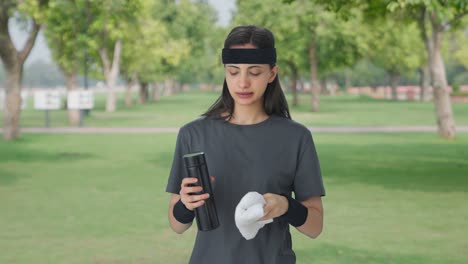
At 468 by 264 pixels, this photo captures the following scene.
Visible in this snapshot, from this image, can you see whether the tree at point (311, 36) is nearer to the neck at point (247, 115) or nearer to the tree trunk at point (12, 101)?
the tree trunk at point (12, 101)

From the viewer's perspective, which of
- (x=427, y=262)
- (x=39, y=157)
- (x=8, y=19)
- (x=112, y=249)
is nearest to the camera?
(x=427, y=262)

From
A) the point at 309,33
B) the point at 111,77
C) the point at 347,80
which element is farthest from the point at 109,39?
the point at 347,80

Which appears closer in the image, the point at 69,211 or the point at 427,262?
the point at 427,262

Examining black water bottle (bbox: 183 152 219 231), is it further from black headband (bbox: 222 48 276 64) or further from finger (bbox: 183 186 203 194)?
black headband (bbox: 222 48 276 64)

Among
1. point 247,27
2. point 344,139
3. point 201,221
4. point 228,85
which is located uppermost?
point 247,27

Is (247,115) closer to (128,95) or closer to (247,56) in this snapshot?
(247,56)

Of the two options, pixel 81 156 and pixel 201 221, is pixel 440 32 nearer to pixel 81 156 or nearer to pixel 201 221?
pixel 81 156

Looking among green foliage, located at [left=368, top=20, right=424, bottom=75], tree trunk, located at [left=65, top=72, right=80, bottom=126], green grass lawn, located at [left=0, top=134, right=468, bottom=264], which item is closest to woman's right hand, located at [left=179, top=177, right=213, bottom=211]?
green grass lawn, located at [left=0, top=134, right=468, bottom=264]

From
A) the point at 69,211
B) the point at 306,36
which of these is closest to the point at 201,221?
the point at 69,211

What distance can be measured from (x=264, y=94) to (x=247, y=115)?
13cm

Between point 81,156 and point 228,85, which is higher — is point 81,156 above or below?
below

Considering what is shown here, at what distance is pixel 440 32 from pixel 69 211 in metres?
16.3

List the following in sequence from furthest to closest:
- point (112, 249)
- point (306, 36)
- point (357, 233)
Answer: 1. point (306, 36)
2. point (357, 233)
3. point (112, 249)

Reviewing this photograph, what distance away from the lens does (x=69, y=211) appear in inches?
460
